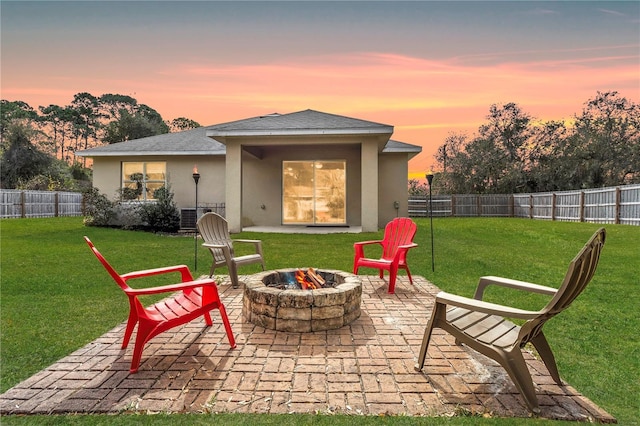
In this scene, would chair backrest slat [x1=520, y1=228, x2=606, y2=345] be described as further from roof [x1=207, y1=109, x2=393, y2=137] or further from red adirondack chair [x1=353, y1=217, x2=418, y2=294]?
roof [x1=207, y1=109, x2=393, y2=137]

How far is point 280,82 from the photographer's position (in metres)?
13.4

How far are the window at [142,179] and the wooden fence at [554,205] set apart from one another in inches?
595

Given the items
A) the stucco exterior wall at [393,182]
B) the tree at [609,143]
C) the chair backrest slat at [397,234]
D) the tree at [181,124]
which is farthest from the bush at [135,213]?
the tree at [181,124]

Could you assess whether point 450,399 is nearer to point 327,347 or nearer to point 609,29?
point 327,347

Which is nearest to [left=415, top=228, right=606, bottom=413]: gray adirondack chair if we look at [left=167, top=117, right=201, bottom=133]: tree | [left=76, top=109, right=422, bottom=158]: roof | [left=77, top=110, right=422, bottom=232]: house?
[left=76, top=109, right=422, bottom=158]: roof

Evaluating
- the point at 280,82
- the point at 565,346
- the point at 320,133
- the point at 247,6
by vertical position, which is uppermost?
the point at 247,6

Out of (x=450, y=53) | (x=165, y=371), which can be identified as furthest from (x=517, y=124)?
(x=165, y=371)

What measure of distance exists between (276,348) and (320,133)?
860cm

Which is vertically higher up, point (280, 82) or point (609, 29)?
point (609, 29)

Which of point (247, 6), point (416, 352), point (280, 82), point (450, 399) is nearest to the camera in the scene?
point (450, 399)

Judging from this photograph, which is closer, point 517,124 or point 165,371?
point 165,371

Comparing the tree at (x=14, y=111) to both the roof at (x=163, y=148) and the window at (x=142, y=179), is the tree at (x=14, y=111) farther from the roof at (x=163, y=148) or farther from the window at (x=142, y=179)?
the window at (x=142, y=179)

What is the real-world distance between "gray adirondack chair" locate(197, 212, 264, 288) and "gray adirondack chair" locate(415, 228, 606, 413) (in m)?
3.30

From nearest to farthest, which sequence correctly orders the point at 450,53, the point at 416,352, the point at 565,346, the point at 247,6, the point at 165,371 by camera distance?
the point at 165,371 → the point at 416,352 → the point at 565,346 → the point at 247,6 → the point at 450,53
